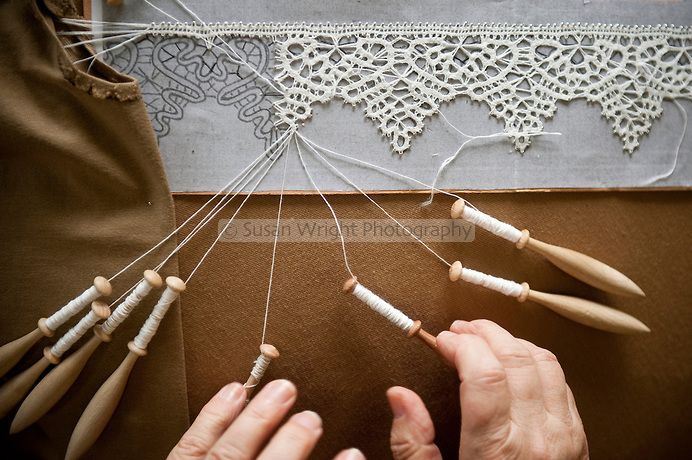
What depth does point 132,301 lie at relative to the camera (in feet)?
3.44

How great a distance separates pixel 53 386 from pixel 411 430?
80 centimetres

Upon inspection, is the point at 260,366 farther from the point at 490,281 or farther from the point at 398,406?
the point at 490,281

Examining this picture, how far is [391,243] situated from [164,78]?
695 millimetres

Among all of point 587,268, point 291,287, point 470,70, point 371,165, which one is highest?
point 470,70

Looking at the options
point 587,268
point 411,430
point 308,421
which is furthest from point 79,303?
point 587,268

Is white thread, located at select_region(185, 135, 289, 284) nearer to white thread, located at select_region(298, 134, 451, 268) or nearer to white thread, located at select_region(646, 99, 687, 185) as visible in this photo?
white thread, located at select_region(298, 134, 451, 268)

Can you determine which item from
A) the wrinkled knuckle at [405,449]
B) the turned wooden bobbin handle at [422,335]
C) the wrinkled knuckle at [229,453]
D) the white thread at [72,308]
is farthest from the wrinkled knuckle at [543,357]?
the white thread at [72,308]

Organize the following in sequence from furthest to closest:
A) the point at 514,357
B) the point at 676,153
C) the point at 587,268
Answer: the point at 676,153, the point at 587,268, the point at 514,357

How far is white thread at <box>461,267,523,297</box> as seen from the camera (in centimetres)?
110

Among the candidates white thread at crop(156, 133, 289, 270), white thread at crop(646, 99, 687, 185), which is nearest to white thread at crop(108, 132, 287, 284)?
white thread at crop(156, 133, 289, 270)

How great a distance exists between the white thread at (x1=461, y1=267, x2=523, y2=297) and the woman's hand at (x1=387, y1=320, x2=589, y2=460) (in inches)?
3.5

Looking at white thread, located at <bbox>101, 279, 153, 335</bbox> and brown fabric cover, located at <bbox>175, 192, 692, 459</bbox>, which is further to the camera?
brown fabric cover, located at <bbox>175, 192, 692, 459</bbox>

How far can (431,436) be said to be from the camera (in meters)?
1.00

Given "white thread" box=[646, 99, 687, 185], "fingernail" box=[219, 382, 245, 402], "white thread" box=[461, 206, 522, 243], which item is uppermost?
"white thread" box=[646, 99, 687, 185]
